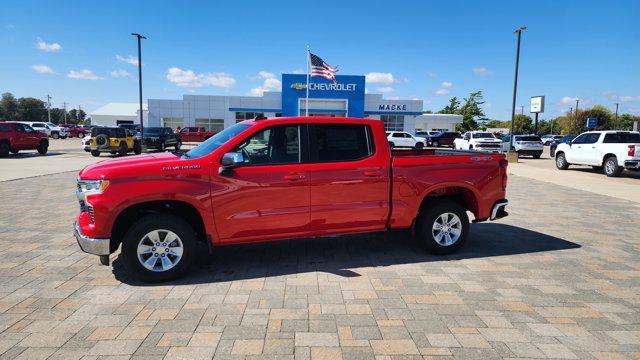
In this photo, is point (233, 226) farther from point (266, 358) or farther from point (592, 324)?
point (592, 324)

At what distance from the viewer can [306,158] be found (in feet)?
14.9

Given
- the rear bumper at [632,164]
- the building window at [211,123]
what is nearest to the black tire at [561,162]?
the rear bumper at [632,164]

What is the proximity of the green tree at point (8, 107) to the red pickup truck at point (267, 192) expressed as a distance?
331 feet

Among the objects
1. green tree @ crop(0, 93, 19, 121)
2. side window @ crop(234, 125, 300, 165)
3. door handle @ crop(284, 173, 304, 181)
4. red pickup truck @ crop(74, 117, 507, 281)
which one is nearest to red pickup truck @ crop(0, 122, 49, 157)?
red pickup truck @ crop(74, 117, 507, 281)

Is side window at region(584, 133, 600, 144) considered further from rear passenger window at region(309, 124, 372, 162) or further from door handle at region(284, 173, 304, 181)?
door handle at region(284, 173, 304, 181)

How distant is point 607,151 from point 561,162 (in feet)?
9.52

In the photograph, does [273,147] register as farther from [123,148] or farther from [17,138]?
[17,138]

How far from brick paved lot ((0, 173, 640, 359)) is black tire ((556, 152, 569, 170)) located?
45.1ft

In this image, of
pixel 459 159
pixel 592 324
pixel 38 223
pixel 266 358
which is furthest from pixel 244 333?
pixel 38 223

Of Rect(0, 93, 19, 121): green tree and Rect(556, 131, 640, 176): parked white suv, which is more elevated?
Rect(0, 93, 19, 121): green tree

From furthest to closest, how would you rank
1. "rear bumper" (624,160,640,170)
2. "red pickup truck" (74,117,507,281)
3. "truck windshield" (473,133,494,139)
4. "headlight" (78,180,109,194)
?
"truck windshield" (473,133,494,139), "rear bumper" (624,160,640,170), "red pickup truck" (74,117,507,281), "headlight" (78,180,109,194)

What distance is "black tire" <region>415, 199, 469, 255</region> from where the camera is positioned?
5.17m

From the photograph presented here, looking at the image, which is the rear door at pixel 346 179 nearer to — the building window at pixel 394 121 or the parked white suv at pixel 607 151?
the parked white suv at pixel 607 151

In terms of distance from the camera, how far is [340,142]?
4.76 m
